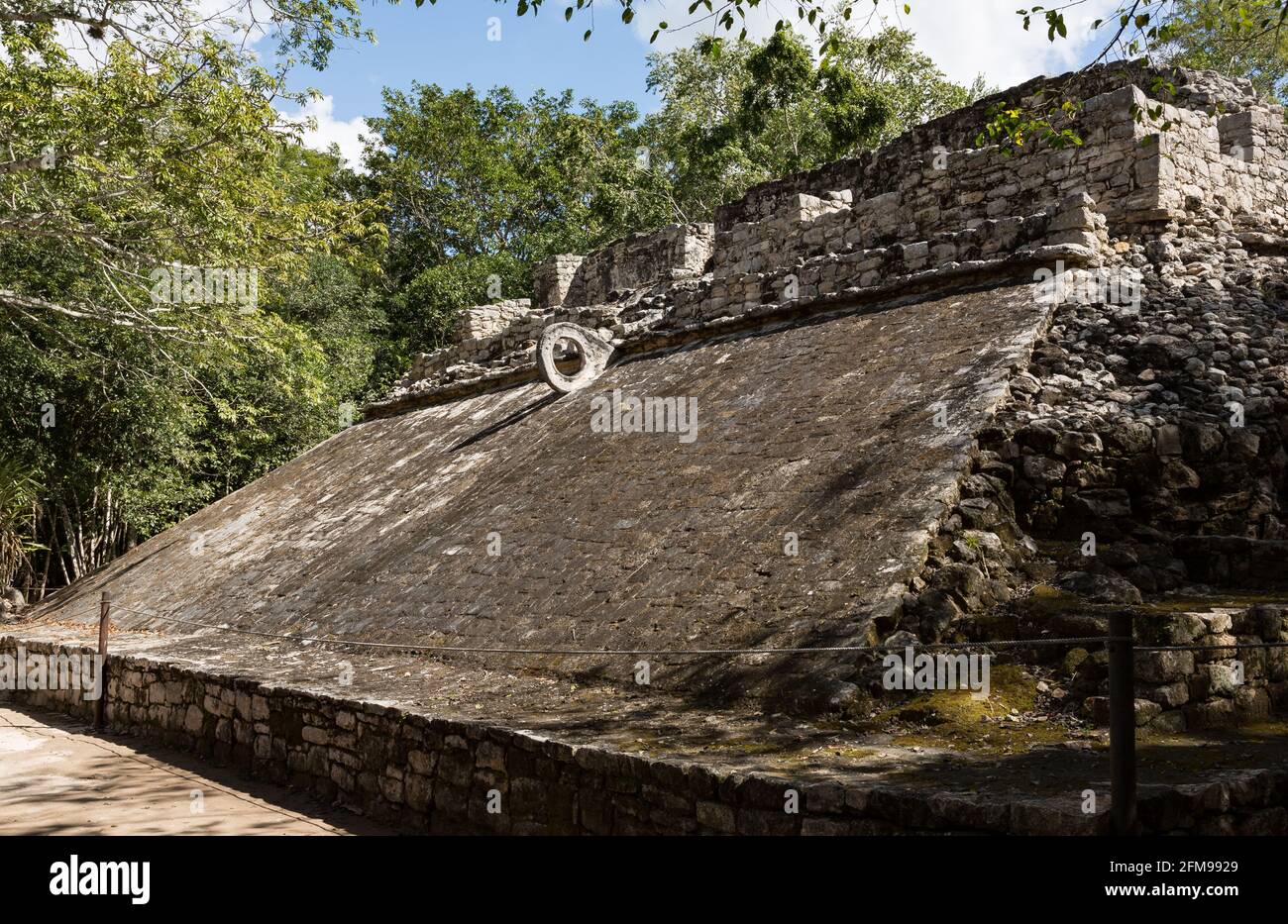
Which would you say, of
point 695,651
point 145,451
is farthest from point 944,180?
point 145,451

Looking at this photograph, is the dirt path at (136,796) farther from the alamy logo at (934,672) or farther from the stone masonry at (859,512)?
the alamy logo at (934,672)

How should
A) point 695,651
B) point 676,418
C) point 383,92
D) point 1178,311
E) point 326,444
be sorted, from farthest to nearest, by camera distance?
1. point 383,92
2. point 326,444
3. point 676,418
4. point 1178,311
5. point 695,651

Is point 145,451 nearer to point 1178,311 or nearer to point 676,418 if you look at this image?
point 676,418

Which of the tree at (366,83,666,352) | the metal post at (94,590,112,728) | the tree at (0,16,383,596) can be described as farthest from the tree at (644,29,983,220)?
the metal post at (94,590,112,728)

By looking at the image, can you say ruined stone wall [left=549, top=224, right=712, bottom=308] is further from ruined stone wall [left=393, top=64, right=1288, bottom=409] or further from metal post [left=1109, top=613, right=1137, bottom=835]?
metal post [left=1109, top=613, right=1137, bottom=835]

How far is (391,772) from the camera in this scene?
20.6 feet

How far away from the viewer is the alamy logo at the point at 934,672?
5.17 metres

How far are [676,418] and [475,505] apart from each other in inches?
79.7

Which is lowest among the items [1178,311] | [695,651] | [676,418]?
[695,651]

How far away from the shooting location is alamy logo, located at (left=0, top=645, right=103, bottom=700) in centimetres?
1000

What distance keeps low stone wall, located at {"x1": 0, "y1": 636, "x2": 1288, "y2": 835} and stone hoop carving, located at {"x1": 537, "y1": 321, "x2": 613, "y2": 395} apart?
16.2 ft

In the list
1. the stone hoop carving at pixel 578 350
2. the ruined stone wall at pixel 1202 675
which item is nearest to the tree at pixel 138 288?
the stone hoop carving at pixel 578 350

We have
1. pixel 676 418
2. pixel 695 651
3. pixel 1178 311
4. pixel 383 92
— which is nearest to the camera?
pixel 695 651
